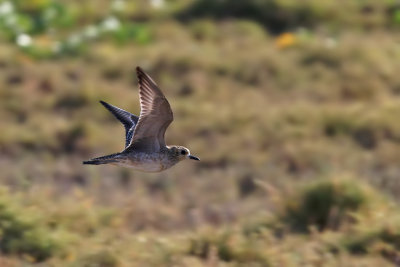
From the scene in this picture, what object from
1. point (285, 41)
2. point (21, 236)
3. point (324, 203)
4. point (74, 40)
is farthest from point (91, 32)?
point (21, 236)

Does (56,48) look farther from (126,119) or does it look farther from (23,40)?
(126,119)

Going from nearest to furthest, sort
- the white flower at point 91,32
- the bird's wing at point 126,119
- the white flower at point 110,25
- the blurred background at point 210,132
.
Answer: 1. the bird's wing at point 126,119
2. the blurred background at point 210,132
3. the white flower at point 91,32
4. the white flower at point 110,25

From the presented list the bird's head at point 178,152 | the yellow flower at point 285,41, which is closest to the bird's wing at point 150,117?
the bird's head at point 178,152

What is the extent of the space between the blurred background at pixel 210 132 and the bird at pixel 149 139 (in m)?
0.99

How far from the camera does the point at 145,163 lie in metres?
7.05

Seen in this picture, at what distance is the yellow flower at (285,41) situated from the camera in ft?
61.3

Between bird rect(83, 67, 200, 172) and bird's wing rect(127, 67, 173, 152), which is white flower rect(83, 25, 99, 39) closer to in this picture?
bird rect(83, 67, 200, 172)

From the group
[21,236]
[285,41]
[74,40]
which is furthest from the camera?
[285,41]

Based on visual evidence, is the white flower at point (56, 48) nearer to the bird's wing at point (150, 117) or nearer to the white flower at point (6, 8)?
the white flower at point (6, 8)

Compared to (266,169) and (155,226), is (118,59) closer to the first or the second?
(266,169)

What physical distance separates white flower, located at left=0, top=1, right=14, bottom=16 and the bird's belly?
1362 centimetres

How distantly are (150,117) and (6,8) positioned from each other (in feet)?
46.4

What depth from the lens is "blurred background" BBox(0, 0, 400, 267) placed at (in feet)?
27.1

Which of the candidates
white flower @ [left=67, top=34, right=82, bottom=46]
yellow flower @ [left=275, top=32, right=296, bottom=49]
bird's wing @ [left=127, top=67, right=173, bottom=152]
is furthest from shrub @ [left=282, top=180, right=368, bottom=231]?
white flower @ [left=67, top=34, right=82, bottom=46]
